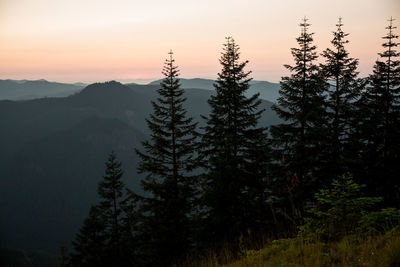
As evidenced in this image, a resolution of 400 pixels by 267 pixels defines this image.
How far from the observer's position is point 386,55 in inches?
635

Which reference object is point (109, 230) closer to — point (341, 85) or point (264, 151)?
point (264, 151)

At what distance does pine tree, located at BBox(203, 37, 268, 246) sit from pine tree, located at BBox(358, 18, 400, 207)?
7241 millimetres

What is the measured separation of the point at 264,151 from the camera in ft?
43.8

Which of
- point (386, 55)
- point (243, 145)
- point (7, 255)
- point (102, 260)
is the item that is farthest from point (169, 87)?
point (7, 255)

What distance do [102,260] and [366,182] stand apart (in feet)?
79.1

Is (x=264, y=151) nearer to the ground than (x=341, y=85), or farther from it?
nearer to the ground

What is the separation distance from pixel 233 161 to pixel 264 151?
2.19 metres

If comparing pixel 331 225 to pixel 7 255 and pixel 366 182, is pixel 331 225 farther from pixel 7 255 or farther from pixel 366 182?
pixel 7 255

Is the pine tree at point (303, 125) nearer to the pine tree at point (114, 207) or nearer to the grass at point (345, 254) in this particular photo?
the grass at point (345, 254)

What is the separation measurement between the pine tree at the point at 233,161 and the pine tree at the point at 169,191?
1.87 m

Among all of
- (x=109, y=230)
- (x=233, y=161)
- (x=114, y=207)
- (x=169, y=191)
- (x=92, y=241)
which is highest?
(x=233, y=161)

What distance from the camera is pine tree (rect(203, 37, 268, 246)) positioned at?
460 inches

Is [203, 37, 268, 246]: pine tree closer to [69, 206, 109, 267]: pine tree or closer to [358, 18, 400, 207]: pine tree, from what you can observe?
[358, 18, 400, 207]: pine tree

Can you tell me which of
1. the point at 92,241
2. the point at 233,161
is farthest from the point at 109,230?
the point at 233,161
